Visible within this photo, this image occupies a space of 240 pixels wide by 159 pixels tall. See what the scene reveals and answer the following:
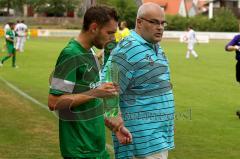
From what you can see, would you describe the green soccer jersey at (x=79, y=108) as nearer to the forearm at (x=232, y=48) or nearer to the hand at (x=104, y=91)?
the hand at (x=104, y=91)

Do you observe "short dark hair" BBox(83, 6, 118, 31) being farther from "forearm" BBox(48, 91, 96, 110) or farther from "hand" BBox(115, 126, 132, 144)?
"hand" BBox(115, 126, 132, 144)

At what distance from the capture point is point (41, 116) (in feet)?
39.1

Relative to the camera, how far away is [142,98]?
5012 millimetres

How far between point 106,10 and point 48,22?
3261 inches

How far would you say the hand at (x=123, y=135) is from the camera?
4.75m

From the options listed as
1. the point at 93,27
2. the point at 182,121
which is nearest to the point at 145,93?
the point at 93,27

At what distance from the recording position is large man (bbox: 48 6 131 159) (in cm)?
434

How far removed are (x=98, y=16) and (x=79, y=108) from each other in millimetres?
692

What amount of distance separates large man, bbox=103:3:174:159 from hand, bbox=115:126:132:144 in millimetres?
255

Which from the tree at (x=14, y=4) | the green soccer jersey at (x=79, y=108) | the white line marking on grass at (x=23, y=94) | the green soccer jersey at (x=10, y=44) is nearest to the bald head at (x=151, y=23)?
the green soccer jersey at (x=79, y=108)

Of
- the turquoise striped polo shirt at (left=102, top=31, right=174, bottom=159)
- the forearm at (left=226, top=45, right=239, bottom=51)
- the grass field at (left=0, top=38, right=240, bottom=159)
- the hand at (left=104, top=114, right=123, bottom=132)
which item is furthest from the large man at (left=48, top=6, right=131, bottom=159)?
the forearm at (left=226, top=45, right=239, bottom=51)

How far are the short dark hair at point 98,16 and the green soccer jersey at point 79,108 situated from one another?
0.18 meters

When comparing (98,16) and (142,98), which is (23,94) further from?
(98,16)

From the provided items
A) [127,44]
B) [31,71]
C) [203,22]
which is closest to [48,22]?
[203,22]
